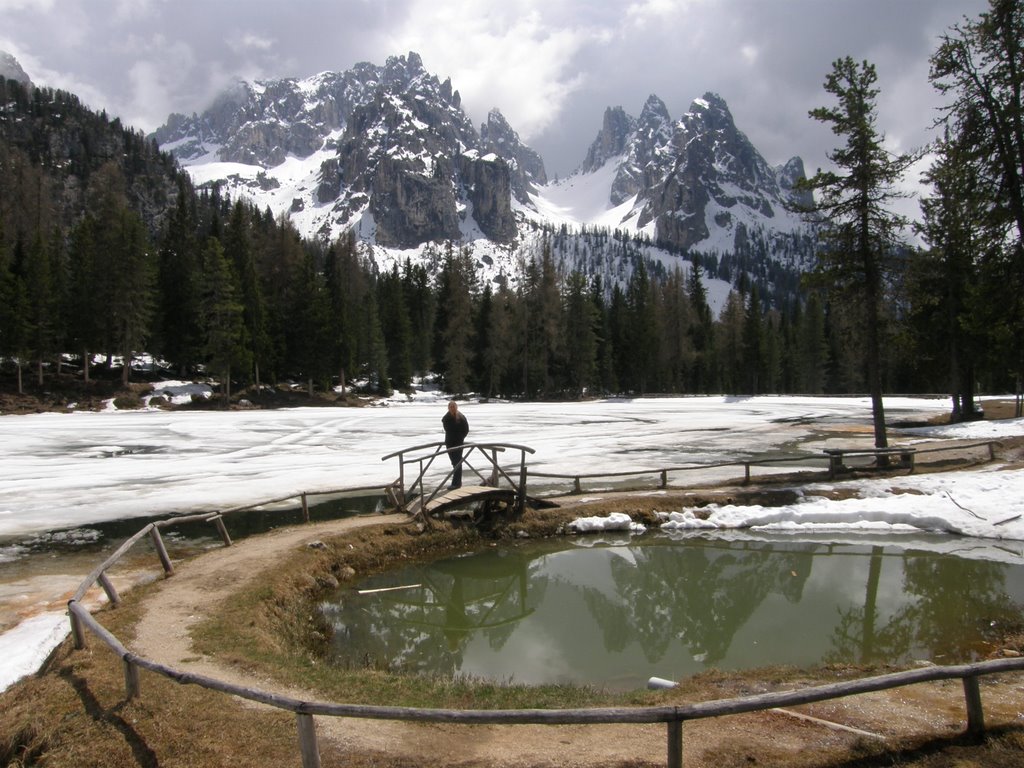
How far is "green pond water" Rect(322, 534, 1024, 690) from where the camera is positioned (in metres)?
9.32

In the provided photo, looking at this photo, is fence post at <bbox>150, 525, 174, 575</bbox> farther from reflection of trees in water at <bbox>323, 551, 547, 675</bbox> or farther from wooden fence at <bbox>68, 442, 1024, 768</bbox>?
A: wooden fence at <bbox>68, 442, 1024, 768</bbox>

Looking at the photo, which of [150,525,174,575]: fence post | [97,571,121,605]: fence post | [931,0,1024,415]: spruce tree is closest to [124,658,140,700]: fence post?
[97,571,121,605]: fence post

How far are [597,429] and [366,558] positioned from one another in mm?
25095

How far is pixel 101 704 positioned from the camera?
20.8 feet

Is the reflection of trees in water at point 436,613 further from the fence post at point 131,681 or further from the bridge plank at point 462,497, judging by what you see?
the fence post at point 131,681

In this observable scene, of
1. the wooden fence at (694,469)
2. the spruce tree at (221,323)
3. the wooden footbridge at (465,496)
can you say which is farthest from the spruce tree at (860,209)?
the spruce tree at (221,323)

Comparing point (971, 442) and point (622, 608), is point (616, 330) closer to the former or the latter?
point (971, 442)

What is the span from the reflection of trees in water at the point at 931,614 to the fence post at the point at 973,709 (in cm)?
377

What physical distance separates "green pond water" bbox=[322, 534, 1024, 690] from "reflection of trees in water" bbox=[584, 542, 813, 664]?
0.14 feet

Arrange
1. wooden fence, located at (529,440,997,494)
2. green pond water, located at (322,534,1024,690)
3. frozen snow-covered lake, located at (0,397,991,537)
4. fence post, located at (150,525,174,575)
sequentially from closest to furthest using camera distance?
green pond water, located at (322,534,1024,690) < fence post, located at (150,525,174,575) < wooden fence, located at (529,440,997,494) < frozen snow-covered lake, located at (0,397,991,537)

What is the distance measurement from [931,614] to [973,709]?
6.29m

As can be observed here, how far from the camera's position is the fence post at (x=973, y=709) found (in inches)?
214

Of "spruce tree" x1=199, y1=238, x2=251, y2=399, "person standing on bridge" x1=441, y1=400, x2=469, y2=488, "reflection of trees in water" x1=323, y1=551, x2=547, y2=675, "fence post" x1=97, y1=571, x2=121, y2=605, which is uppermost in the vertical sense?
"spruce tree" x1=199, y1=238, x2=251, y2=399

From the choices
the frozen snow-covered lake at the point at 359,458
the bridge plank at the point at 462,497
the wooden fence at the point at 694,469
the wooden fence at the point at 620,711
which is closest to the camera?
the wooden fence at the point at 620,711
